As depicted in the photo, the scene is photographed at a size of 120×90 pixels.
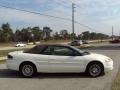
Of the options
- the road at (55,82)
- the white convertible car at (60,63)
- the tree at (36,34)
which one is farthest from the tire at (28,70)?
the tree at (36,34)

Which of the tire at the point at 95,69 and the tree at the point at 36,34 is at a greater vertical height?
the tree at the point at 36,34

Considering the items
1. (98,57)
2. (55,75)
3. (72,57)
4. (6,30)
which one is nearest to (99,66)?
(98,57)

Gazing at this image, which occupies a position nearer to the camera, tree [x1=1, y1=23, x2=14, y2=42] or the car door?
the car door

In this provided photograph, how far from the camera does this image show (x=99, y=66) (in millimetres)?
11773

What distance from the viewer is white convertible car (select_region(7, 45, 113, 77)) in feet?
38.4

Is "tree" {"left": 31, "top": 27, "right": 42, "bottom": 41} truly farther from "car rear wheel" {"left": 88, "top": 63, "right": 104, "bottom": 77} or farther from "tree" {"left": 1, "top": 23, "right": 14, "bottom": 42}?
"car rear wheel" {"left": 88, "top": 63, "right": 104, "bottom": 77}

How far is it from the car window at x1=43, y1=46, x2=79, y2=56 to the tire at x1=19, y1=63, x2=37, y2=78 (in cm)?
79

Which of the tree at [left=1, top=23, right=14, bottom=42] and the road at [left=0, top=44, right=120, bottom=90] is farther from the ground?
the tree at [left=1, top=23, right=14, bottom=42]

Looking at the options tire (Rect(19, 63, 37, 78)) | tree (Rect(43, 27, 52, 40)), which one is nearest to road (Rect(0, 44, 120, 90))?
tire (Rect(19, 63, 37, 78))

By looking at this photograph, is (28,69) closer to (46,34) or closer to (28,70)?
(28,70)

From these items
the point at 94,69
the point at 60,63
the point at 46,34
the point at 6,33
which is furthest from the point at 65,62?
the point at 46,34

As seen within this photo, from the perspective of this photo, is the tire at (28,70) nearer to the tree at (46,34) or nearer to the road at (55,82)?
the road at (55,82)

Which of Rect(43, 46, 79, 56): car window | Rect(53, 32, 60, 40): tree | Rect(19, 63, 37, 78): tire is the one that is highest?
Rect(53, 32, 60, 40): tree

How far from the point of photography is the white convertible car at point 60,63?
11.7m
